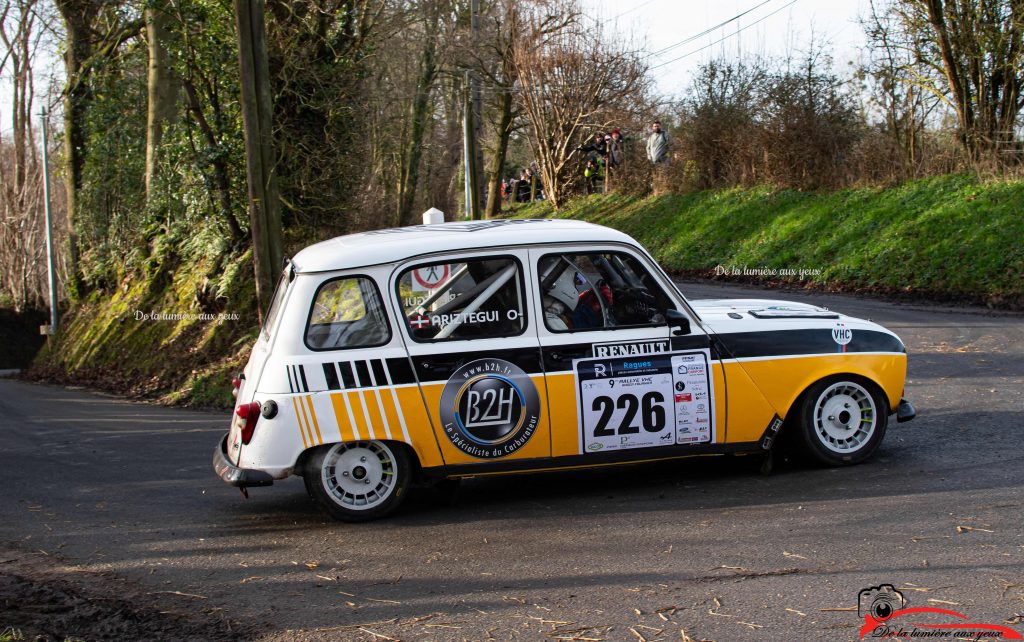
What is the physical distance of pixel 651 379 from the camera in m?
6.98

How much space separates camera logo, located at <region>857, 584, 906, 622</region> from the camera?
476 centimetres

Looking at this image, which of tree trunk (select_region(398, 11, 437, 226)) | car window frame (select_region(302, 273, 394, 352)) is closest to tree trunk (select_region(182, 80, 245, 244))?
car window frame (select_region(302, 273, 394, 352))

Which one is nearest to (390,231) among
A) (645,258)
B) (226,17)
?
(645,258)

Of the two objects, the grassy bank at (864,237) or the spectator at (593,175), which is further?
the spectator at (593,175)

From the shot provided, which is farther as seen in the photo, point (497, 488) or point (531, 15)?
point (531, 15)

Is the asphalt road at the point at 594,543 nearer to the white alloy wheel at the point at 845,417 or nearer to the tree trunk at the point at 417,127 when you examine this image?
the white alloy wheel at the point at 845,417

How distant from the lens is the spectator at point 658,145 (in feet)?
97.9

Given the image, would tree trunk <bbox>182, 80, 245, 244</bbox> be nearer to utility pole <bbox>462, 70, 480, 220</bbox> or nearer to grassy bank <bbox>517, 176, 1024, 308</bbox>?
utility pole <bbox>462, 70, 480, 220</bbox>

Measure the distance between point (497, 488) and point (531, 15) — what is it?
88.7 feet

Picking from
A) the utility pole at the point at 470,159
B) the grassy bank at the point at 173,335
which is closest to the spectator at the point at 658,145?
the utility pole at the point at 470,159

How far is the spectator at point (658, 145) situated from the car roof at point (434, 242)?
23146 millimetres

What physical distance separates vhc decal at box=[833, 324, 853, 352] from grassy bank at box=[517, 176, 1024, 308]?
408 inches

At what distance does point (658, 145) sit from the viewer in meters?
30.1

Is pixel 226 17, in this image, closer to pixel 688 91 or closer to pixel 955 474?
pixel 955 474
